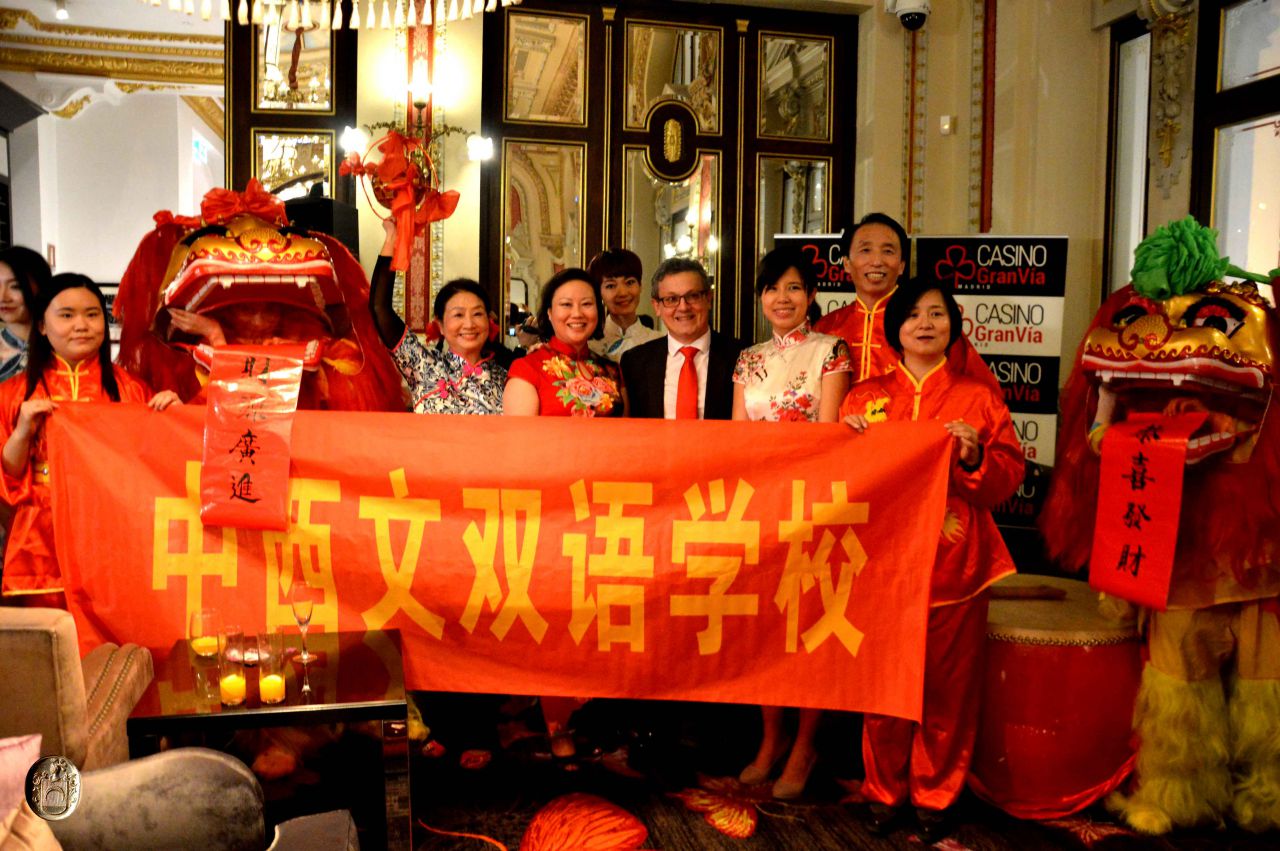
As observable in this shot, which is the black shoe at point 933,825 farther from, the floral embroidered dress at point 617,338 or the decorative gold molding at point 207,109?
the decorative gold molding at point 207,109

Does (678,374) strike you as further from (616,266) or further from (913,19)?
(913,19)

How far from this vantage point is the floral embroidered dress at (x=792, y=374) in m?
2.72

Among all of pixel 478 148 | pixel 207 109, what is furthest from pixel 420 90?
pixel 207 109

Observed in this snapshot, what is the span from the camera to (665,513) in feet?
8.24

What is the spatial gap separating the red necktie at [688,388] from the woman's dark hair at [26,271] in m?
1.91

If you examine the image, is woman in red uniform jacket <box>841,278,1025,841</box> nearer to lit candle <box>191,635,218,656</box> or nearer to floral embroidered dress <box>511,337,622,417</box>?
floral embroidered dress <box>511,337,622,417</box>

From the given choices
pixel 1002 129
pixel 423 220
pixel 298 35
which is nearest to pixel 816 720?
pixel 423 220

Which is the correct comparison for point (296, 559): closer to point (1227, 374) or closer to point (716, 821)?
point (716, 821)

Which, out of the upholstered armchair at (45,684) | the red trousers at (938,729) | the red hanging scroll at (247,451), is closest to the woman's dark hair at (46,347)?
the red hanging scroll at (247,451)

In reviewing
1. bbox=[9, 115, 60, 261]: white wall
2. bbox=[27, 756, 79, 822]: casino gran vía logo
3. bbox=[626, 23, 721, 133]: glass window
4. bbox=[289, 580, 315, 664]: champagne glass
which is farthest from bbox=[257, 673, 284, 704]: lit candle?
bbox=[9, 115, 60, 261]: white wall

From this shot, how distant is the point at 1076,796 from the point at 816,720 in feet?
2.27

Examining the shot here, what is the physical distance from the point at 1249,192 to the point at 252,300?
12.4 feet

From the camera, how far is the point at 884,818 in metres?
2.55

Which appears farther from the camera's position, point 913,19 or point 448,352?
point 913,19
